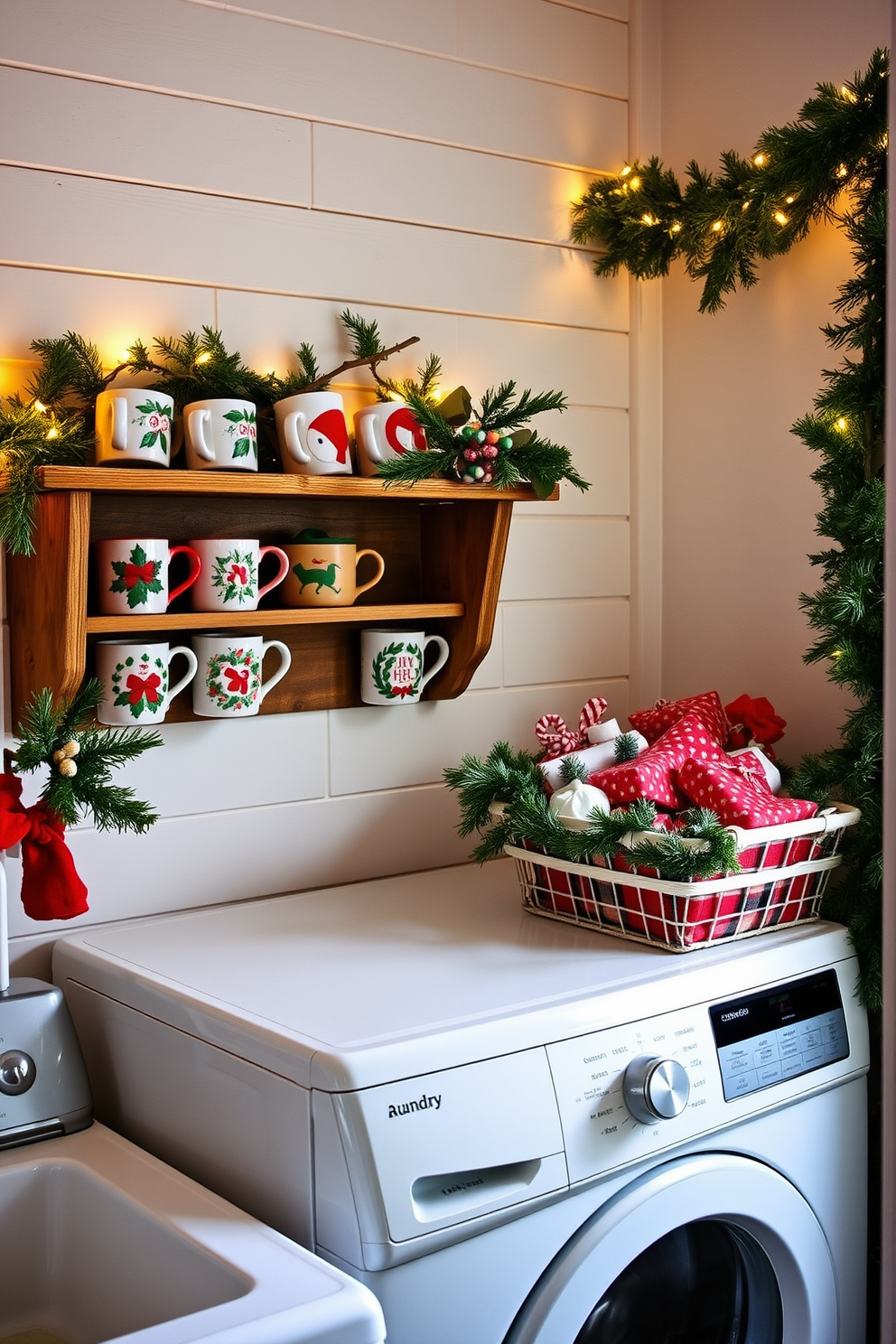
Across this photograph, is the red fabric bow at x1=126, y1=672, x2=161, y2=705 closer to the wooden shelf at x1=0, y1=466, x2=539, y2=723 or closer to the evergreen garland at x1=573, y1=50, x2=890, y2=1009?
the wooden shelf at x1=0, y1=466, x2=539, y2=723

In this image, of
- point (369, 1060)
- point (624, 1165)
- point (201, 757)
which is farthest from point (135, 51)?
point (624, 1165)

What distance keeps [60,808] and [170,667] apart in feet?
1.12

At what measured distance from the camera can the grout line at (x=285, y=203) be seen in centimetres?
132

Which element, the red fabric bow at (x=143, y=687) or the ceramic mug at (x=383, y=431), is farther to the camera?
the ceramic mug at (x=383, y=431)

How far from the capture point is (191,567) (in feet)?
4.38

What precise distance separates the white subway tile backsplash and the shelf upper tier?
29 centimetres

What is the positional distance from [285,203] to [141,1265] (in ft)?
3.89

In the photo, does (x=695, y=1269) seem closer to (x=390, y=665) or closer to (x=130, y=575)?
(x=390, y=665)

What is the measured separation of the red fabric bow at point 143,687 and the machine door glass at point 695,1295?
2.49ft

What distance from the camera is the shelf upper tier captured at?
117 cm

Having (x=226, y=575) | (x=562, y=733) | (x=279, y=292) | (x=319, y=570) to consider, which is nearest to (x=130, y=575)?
(x=226, y=575)

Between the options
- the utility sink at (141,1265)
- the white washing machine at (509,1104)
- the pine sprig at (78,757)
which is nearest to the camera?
the utility sink at (141,1265)

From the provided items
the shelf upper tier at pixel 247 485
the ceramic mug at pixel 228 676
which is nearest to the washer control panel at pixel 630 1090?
the ceramic mug at pixel 228 676

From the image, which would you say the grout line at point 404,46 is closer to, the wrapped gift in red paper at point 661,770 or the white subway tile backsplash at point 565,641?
the white subway tile backsplash at point 565,641
